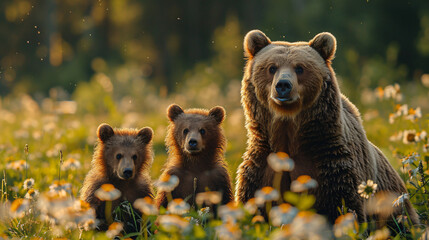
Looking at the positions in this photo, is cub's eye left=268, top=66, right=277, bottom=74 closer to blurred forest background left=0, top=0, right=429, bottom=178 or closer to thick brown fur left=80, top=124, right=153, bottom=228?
thick brown fur left=80, top=124, right=153, bottom=228

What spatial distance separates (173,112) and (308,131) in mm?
1671

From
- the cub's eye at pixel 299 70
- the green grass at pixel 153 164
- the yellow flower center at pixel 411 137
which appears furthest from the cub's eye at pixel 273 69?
the yellow flower center at pixel 411 137

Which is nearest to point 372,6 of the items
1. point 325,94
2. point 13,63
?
point 325,94

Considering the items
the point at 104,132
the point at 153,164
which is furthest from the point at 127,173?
the point at 153,164

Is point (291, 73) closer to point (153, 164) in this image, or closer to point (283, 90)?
point (283, 90)

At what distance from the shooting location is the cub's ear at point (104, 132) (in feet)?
16.8

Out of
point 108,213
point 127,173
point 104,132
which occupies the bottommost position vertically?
point 108,213

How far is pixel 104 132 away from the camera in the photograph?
5.13 meters

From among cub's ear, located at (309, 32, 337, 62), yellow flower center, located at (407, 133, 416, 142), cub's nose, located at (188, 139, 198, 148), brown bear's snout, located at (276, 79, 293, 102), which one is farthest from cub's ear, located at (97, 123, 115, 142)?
yellow flower center, located at (407, 133, 416, 142)

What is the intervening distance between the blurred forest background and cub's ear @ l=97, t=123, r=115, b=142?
101 inches

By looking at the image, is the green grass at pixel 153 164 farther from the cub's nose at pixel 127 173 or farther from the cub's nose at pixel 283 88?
the cub's nose at pixel 283 88

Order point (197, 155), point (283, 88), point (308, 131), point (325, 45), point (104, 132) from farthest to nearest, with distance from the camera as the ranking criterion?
point (197, 155), point (104, 132), point (325, 45), point (308, 131), point (283, 88)

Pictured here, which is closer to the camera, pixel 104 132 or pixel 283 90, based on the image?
pixel 283 90

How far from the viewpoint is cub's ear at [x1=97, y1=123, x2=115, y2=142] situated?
5.11 metres
